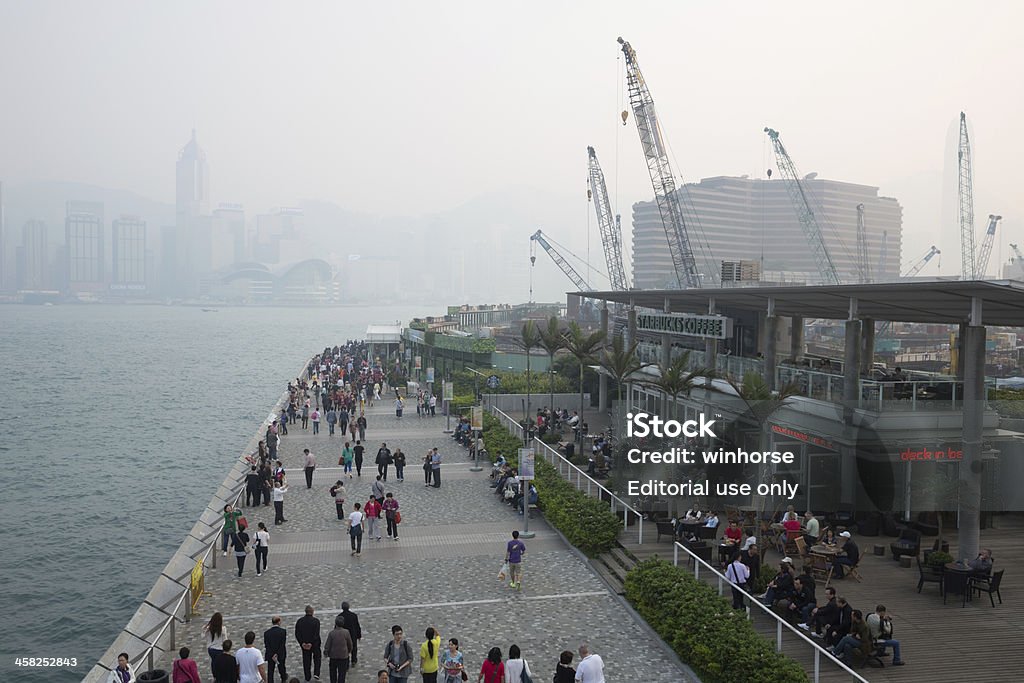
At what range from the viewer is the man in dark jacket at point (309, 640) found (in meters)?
12.0

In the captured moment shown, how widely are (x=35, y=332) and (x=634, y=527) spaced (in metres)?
196

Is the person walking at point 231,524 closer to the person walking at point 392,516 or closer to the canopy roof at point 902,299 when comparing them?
the person walking at point 392,516

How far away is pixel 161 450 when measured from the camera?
47.0 meters

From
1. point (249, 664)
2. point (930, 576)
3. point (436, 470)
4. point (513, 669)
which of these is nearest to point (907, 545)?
point (930, 576)

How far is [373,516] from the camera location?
19.3 m

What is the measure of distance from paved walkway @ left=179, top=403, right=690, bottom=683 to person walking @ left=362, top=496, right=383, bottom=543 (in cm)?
23

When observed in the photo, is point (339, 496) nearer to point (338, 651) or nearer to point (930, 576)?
point (338, 651)

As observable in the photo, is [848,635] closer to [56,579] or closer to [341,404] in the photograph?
[56,579]

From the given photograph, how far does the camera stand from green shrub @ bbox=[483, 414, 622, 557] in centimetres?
1809

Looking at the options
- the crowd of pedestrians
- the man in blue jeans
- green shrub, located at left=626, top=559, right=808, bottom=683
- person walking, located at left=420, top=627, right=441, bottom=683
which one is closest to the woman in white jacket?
the crowd of pedestrians

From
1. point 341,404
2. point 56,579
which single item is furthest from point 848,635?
point 341,404

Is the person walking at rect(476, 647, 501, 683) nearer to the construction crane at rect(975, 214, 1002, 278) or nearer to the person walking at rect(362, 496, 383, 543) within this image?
the person walking at rect(362, 496, 383, 543)

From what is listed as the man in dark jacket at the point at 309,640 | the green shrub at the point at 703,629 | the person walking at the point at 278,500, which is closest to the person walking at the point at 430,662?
the man in dark jacket at the point at 309,640

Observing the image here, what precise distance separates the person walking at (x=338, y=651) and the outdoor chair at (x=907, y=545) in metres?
9.72
